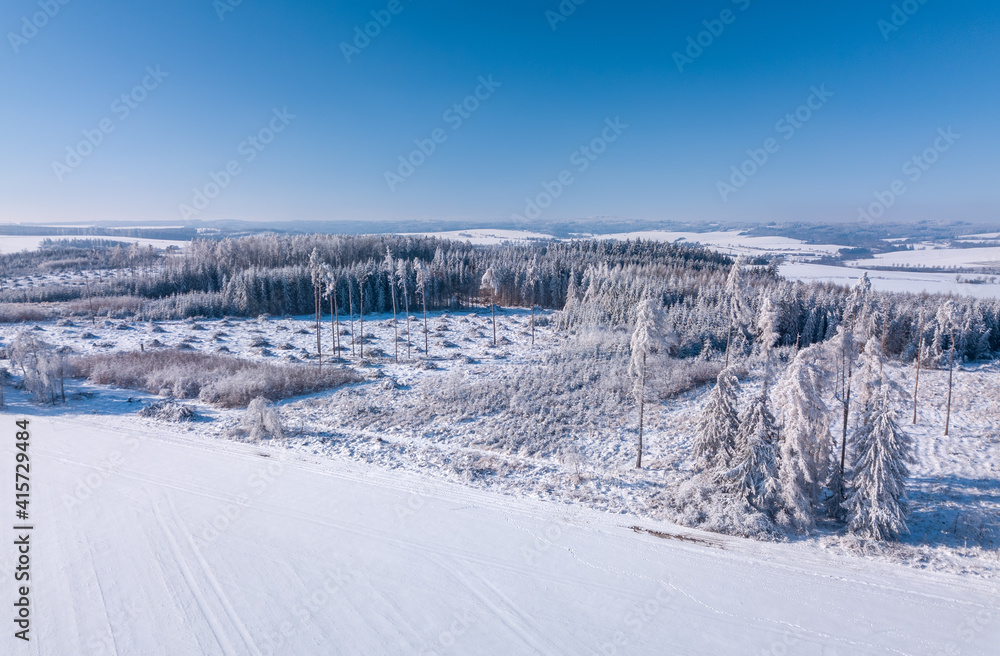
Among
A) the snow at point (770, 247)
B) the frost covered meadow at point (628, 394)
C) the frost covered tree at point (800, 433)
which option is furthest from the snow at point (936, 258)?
the frost covered tree at point (800, 433)

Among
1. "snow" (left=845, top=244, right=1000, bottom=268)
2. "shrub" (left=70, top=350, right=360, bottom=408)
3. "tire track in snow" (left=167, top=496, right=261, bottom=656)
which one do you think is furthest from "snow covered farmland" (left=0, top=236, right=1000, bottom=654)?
"snow" (left=845, top=244, right=1000, bottom=268)

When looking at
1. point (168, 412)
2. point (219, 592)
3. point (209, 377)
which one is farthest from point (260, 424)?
point (209, 377)

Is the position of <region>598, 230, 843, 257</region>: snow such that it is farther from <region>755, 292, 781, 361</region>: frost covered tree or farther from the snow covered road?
the snow covered road

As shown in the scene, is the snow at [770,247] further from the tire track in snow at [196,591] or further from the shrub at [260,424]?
the tire track in snow at [196,591]

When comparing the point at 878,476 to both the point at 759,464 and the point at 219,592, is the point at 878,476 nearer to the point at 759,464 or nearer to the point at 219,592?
the point at 759,464

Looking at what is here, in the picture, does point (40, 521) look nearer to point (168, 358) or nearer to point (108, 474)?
point (108, 474)

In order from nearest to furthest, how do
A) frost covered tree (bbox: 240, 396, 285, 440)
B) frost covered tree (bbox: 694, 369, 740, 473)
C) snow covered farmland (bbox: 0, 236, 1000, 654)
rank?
snow covered farmland (bbox: 0, 236, 1000, 654) < frost covered tree (bbox: 694, 369, 740, 473) < frost covered tree (bbox: 240, 396, 285, 440)
